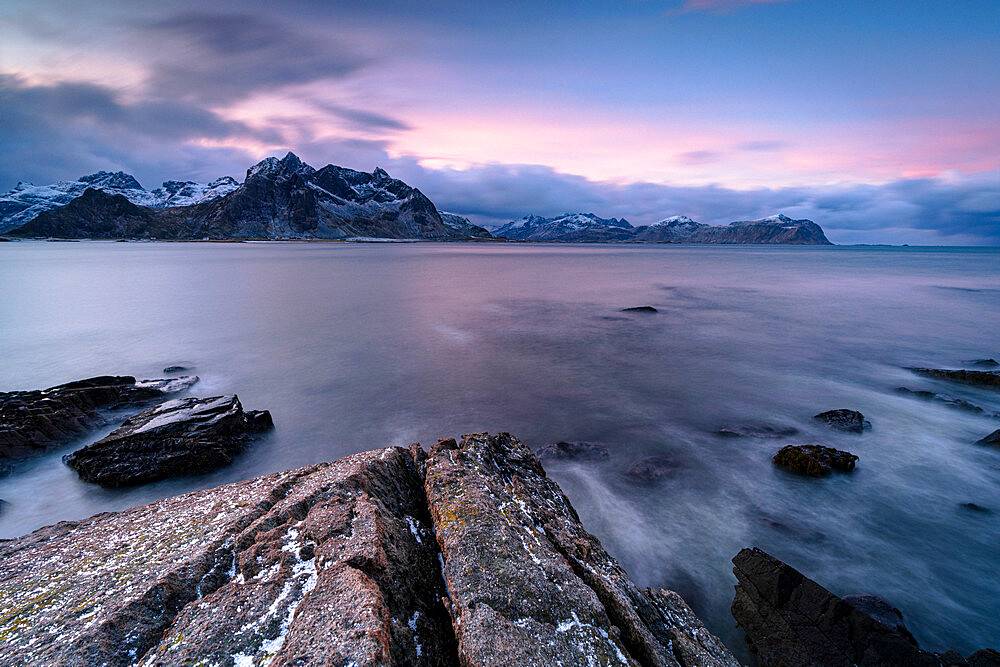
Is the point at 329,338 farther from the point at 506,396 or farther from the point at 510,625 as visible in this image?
the point at 510,625

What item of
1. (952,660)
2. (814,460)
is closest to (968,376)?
(814,460)

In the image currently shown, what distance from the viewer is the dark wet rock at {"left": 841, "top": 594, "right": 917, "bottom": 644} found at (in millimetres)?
5027

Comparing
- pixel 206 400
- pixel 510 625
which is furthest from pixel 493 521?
pixel 206 400

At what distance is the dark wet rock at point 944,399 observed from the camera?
1220cm

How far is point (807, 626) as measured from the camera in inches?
202

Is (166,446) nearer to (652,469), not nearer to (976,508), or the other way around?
(652,469)

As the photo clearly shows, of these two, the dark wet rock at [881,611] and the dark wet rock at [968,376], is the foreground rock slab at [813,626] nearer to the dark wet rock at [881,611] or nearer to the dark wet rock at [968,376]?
the dark wet rock at [881,611]

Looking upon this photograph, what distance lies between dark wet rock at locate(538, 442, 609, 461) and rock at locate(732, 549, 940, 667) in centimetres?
411

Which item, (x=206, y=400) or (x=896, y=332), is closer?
(x=206, y=400)

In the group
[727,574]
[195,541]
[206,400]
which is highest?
[195,541]

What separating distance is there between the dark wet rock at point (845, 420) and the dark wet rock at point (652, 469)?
5.20 metres

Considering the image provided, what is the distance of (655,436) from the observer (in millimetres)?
10727

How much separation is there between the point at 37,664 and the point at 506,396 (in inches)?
425

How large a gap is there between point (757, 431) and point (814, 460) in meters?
1.98
